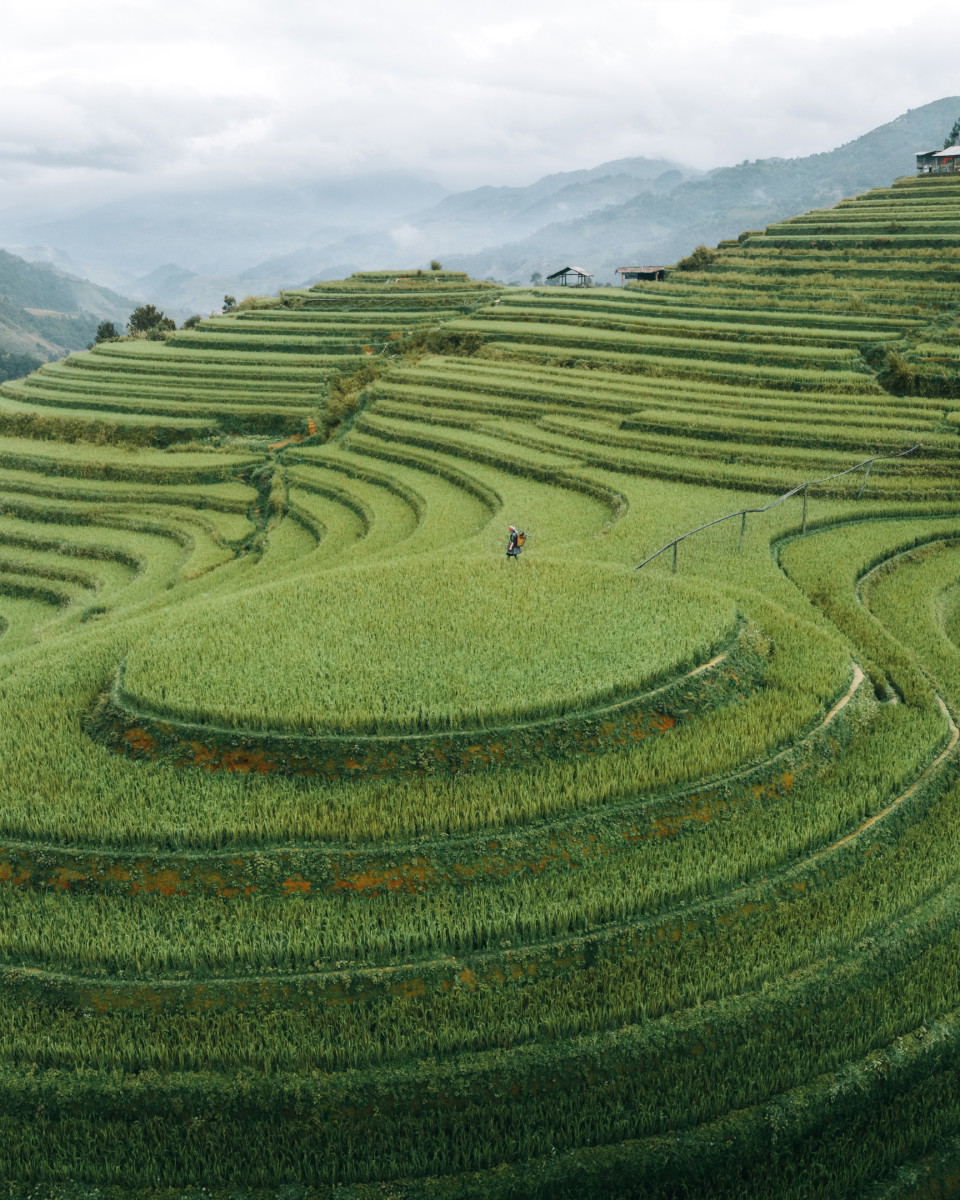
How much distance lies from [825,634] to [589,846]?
5.23 meters

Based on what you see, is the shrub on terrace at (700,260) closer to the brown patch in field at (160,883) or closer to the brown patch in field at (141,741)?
the brown patch in field at (141,741)

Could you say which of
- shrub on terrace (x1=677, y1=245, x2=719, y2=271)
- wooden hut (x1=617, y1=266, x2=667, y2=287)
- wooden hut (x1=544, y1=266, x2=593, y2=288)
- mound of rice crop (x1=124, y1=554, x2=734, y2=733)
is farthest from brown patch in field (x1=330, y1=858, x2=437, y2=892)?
wooden hut (x1=544, y1=266, x2=593, y2=288)

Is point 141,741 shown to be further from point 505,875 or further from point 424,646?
point 505,875

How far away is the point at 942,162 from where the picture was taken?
48.4m

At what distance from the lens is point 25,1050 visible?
5.41 m

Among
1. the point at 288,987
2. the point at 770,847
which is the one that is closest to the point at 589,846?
the point at 770,847

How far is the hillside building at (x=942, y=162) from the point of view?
47.1 m

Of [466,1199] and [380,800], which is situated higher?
[380,800]

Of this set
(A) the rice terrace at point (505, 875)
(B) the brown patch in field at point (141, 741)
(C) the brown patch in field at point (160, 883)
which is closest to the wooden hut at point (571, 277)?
(A) the rice terrace at point (505, 875)

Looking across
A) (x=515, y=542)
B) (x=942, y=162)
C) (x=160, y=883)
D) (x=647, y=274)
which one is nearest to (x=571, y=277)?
(x=647, y=274)

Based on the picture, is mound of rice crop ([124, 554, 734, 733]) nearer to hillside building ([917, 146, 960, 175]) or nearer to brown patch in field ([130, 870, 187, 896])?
brown patch in field ([130, 870, 187, 896])

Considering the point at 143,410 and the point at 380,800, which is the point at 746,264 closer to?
the point at 143,410

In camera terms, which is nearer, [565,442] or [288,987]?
[288,987]

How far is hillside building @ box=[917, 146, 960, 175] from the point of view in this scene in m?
47.1
